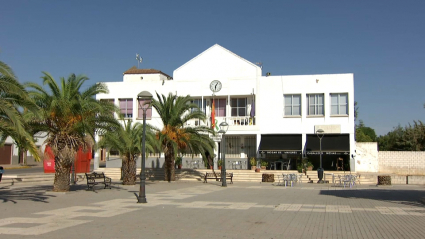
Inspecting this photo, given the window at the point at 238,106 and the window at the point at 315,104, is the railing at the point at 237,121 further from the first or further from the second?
the window at the point at 315,104

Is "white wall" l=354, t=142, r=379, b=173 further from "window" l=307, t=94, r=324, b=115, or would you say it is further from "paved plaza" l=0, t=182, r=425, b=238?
"paved plaza" l=0, t=182, r=425, b=238

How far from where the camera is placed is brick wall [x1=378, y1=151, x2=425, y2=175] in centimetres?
3597

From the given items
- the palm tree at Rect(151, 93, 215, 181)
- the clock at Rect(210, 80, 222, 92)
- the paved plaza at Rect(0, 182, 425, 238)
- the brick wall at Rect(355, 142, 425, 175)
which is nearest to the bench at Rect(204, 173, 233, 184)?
the palm tree at Rect(151, 93, 215, 181)

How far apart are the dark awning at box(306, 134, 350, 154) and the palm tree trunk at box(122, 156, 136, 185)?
16022 millimetres

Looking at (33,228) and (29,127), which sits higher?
(29,127)

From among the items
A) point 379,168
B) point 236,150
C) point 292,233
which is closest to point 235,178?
point 236,150

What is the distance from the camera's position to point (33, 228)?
1084 centimetres

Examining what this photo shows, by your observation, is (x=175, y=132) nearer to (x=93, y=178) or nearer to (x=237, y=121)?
(x=93, y=178)

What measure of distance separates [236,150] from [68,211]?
86.0ft

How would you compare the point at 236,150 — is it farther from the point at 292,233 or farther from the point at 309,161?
the point at 292,233

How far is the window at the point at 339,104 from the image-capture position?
3628cm

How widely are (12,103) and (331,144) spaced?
1053 inches

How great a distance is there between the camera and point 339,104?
36.4 m

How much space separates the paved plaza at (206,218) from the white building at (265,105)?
1781 centimetres
